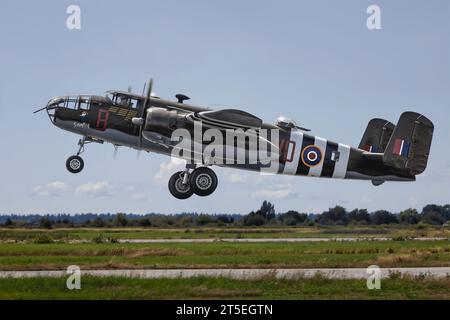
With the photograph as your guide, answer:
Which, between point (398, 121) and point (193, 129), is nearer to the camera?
point (193, 129)

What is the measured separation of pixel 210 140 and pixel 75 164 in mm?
6499

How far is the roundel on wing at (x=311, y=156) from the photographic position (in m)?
29.8

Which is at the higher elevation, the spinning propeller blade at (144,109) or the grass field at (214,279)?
the spinning propeller blade at (144,109)

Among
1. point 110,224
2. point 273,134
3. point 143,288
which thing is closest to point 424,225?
point 110,224

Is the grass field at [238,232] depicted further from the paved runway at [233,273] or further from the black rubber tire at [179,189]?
the black rubber tire at [179,189]

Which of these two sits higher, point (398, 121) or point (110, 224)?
point (398, 121)

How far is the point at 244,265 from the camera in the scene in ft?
106

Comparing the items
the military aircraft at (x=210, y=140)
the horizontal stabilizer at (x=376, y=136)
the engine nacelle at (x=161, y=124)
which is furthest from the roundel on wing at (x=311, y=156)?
the engine nacelle at (x=161, y=124)

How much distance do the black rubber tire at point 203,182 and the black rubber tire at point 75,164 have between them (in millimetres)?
5373

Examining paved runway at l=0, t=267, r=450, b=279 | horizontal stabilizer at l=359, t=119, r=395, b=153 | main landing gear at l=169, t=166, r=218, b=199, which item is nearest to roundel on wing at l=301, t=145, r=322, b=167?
main landing gear at l=169, t=166, r=218, b=199

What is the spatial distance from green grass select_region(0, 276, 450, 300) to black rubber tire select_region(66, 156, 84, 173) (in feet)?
21.4

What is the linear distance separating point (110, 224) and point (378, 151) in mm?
62647

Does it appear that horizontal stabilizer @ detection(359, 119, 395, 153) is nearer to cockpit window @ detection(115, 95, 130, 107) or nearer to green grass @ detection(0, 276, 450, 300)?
green grass @ detection(0, 276, 450, 300)
